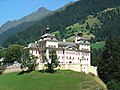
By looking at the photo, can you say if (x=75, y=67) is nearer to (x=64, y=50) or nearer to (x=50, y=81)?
(x=64, y=50)

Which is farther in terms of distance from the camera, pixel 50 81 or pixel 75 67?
pixel 75 67

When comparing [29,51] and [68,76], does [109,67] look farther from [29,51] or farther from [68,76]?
[29,51]

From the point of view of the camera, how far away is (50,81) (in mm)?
100625

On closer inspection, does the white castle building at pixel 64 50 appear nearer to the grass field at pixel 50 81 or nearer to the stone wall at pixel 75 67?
the stone wall at pixel 75 67

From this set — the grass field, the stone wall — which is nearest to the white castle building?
the stone wall

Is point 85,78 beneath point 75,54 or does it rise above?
beneath

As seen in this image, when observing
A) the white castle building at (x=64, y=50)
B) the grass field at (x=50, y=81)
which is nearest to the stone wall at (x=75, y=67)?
the white castle building at (x=64, y=50)

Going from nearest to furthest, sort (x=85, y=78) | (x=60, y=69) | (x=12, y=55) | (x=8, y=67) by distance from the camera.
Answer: (x=85, y=78) < (x=60, y=69) < (x=8, y=67) < (x=12, y=55)

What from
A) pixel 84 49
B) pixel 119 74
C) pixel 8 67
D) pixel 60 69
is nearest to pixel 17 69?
pixel 8 67

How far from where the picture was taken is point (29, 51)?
399 feet

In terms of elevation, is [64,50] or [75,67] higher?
[64,50]

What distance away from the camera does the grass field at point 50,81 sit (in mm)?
96438

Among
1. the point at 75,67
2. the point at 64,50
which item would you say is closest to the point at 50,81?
the point at 75,67

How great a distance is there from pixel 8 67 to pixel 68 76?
2674 cm
